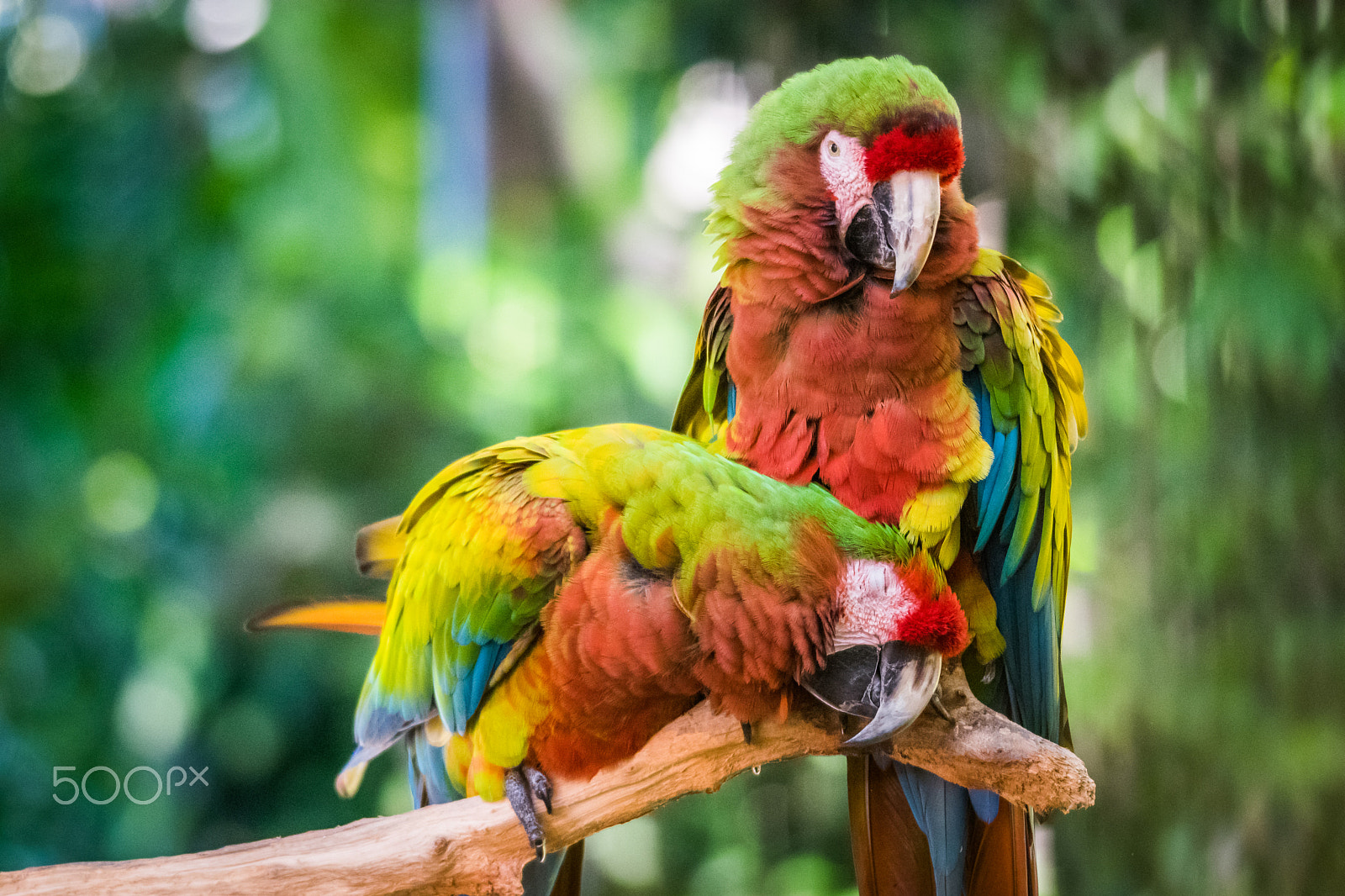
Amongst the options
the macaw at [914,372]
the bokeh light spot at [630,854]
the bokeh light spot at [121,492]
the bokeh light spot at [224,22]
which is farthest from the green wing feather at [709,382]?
the bokeh light spot at [224,22]

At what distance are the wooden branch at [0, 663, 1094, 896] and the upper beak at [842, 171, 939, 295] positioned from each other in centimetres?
32

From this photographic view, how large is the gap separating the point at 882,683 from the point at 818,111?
0.44 metres

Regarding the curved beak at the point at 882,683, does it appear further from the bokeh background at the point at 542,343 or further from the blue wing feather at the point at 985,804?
the bokeh background at the point at 542,343

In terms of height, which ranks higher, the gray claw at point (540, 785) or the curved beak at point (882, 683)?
the curved beak at point (882, 683)

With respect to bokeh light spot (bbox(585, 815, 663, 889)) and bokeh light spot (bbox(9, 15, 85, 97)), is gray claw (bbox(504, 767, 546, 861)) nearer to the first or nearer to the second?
bokeh light spot (bbox(585, 815, 663, 889))

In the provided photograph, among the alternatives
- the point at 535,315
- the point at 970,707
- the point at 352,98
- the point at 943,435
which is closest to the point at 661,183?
the point at 535,315

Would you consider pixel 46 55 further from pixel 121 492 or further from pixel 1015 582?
pixel 1015 582

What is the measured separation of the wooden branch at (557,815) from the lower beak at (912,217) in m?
0.32

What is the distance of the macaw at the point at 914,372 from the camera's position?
741 mm

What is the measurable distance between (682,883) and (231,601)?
93cm

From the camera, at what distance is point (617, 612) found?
0.76m

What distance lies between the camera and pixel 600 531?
0.80 meters

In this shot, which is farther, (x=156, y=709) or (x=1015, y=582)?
(x=156, y=709)

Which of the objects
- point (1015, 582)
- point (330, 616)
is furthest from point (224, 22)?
point (1015, 582)
